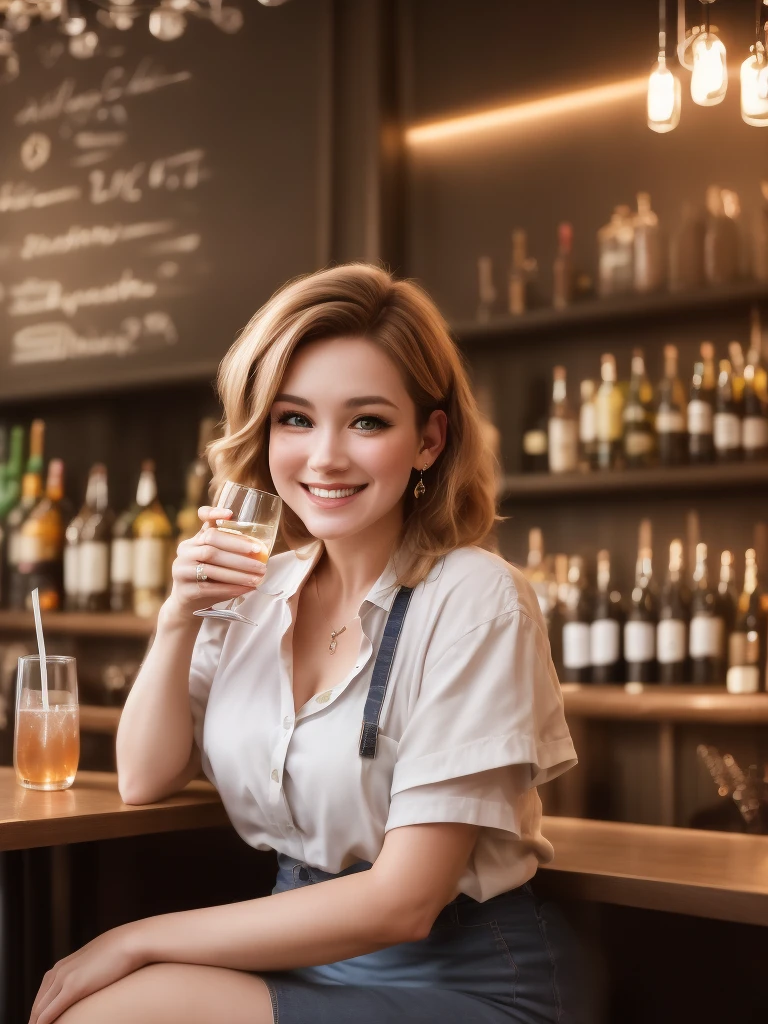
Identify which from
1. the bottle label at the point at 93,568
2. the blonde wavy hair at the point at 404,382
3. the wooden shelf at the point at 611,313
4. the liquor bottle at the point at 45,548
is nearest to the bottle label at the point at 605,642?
the wooden shelf at the point at 611,313

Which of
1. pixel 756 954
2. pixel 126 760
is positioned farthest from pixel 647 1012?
pixel 126 760

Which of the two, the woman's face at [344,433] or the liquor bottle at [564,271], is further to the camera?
the liquor bottle at [564,271]

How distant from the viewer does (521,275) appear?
3057mm

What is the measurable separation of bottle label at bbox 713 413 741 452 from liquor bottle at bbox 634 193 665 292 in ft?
1.22

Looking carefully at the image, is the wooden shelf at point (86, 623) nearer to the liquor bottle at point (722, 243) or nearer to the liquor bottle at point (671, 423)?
the liquor bottle at point (671, 423)

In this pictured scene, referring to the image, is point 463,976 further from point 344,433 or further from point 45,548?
point 45,548

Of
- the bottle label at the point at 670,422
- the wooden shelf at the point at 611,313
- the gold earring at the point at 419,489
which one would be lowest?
the gold earring at the point at 419,489

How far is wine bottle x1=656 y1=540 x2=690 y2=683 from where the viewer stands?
107 inches

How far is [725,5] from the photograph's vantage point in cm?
278

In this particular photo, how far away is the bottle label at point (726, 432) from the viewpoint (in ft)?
8.80

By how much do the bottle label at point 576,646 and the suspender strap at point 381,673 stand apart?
1.57 m

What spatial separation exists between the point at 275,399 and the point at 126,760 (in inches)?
19.5

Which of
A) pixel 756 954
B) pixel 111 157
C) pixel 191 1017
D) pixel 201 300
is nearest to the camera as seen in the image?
pixel 191 1017

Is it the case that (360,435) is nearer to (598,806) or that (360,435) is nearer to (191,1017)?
(191,1017)
